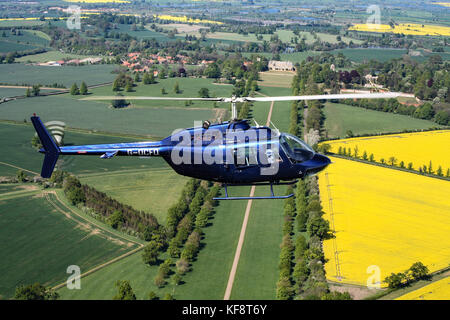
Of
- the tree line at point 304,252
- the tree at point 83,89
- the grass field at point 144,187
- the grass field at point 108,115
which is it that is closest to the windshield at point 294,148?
the tree line at point 304,252

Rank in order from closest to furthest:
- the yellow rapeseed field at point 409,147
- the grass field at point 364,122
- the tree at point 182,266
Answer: the tree at point 182,266
the yellow rapeseed field at point 409,147
the grass field at point 364,122

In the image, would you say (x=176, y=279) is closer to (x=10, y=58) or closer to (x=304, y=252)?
(x=304, y=252)

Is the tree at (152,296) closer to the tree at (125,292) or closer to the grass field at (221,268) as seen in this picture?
the grass field at (221,268)

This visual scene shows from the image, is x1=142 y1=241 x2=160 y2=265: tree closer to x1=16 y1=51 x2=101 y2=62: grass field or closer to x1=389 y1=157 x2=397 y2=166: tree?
x1=389 y1=157 x2=397 y2=166: tree

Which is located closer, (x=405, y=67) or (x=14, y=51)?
(x=405, y=67)

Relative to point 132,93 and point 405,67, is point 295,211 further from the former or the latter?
point 405,67

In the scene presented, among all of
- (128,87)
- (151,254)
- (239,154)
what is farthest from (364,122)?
(239,154)

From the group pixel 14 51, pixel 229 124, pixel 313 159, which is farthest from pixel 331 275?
pixel 14 51

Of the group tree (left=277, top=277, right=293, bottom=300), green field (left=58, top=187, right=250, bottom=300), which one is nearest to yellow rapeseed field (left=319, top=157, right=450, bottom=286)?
tree (left=277, top=277, right=293, bottom=300)
